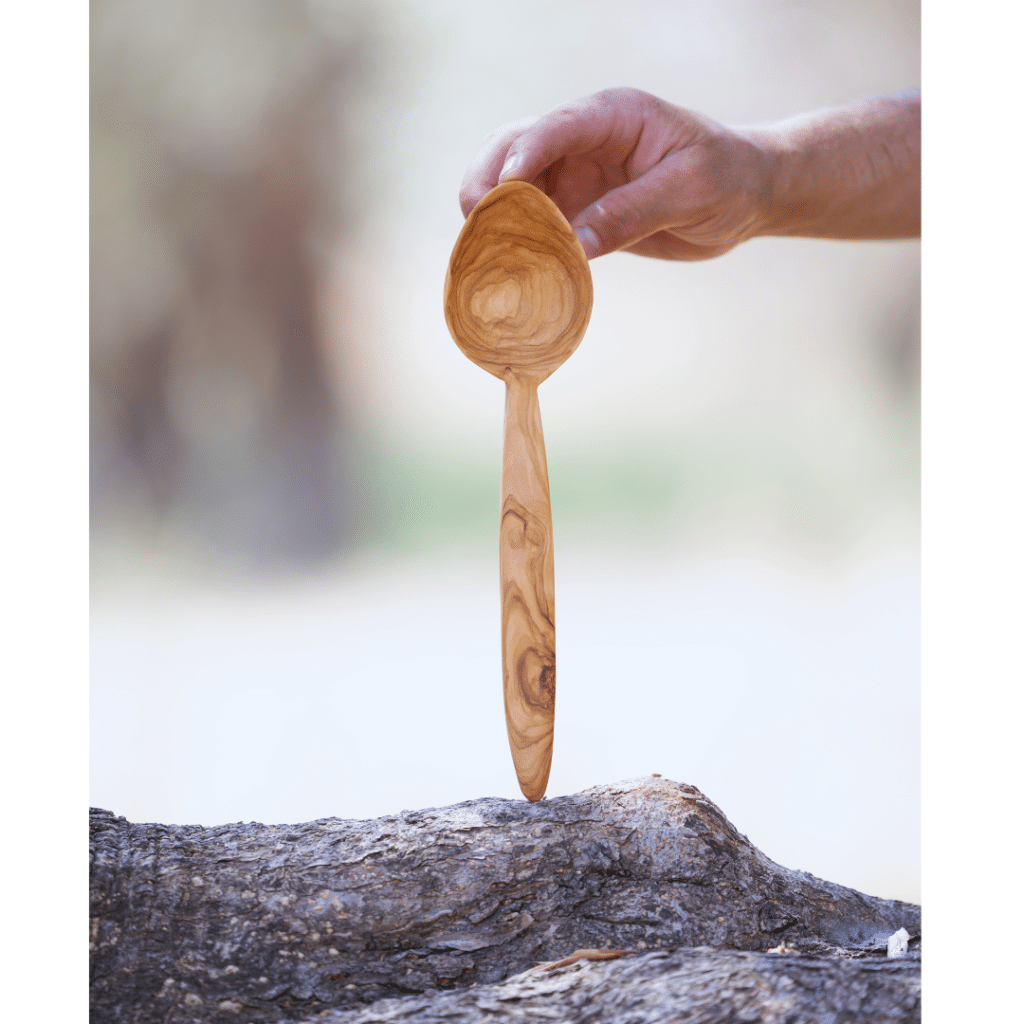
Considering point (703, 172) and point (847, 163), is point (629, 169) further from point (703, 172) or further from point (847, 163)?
point (847, 163)

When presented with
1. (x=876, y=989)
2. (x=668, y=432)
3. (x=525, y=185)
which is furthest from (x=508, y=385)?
(x=876, y=989)

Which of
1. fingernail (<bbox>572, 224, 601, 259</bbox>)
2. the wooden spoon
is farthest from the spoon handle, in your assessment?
fingernail (<bbox>572, 224, 601, 259</bbox>)

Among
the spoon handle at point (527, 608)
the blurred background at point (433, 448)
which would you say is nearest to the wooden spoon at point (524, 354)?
the spoon handle at point (527, 608)

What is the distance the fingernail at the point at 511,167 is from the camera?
0.65 metres

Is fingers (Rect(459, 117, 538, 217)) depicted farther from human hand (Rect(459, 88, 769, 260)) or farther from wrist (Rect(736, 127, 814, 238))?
wrist (Rect(736, 127, 814, 238))

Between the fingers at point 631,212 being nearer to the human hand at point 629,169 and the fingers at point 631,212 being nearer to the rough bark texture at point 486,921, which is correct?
the human hand at point 629,169

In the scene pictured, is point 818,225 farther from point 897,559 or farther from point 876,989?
point 876,989

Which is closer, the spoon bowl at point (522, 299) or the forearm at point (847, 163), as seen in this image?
the spoon bowl at point (522, 299)

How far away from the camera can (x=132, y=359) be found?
2.86ft

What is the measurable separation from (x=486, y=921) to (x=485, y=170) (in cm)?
55

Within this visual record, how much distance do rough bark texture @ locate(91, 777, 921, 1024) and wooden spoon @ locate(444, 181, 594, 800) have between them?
80 mm

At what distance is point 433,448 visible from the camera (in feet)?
3.00

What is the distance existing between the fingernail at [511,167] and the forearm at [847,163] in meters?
0.25
